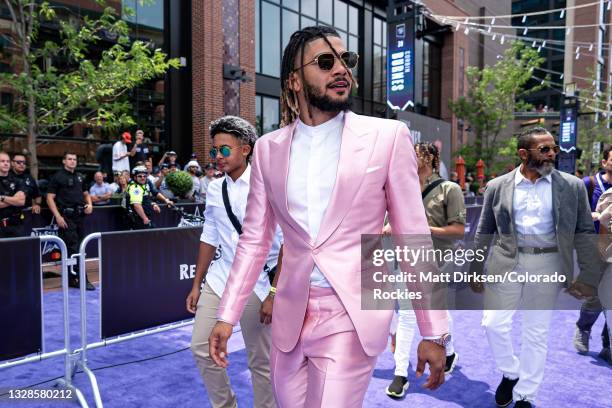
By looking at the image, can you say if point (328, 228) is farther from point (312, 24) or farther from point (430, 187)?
point (312, 24)

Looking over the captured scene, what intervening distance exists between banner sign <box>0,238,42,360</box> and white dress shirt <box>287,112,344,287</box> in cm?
304

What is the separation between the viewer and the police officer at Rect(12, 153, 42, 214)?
8.08 meters

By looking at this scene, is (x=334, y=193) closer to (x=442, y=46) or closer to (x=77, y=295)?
(x=77, y=295)

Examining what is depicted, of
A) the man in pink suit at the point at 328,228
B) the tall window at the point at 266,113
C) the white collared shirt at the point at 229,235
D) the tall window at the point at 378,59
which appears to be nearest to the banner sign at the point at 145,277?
the white collared shirt at the point at 229,235

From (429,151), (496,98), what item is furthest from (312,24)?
(429,151)

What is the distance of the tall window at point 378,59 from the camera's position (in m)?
27.9

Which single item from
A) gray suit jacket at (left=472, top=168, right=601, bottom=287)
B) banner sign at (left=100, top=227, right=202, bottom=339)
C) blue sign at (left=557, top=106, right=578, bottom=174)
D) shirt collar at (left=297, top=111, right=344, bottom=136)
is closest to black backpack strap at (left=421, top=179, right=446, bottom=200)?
gray suit jacket at (left=472, top=168, right=601, bottom=287)

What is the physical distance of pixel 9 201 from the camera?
24.6 feet

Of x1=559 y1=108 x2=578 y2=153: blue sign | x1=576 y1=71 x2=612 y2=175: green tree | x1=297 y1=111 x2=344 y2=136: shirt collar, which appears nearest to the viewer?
x1=297 y1=111 x2=344 y2=136: shirt collar

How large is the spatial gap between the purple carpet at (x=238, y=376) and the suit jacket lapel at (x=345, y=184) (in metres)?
2.75

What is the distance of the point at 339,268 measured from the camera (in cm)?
181

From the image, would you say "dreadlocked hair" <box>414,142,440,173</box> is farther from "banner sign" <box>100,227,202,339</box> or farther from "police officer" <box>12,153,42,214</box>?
"police officer" <box>12,153,42,214</box>

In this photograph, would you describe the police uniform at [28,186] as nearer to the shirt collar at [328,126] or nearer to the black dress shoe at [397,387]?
the black dress shoe at [397,387]

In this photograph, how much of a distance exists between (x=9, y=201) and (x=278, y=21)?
16176 mm
